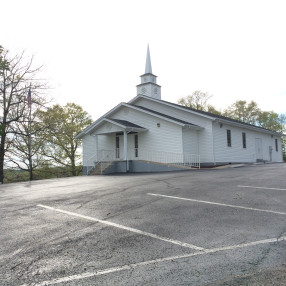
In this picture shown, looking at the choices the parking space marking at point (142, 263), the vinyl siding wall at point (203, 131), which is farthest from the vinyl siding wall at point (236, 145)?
the parking space marking at point (142, 263)

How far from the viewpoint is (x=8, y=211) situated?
5504 mm

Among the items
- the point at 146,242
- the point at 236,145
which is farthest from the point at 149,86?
the point at 146,242

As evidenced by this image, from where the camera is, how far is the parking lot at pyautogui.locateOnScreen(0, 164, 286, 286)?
8.23 feet

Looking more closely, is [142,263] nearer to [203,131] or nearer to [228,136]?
[203,131]

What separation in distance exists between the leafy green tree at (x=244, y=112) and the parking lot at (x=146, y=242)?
153 feet

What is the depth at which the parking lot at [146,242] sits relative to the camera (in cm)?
251

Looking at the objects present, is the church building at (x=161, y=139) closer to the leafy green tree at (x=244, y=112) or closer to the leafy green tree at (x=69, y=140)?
the leafy green tree at (x=69, y=140)

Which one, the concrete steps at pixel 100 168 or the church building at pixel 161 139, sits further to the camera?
the concrete steps at pixel 100 168

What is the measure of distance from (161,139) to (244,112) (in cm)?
3614

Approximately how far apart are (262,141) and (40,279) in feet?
90.6

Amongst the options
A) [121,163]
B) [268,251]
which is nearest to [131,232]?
[268,251]

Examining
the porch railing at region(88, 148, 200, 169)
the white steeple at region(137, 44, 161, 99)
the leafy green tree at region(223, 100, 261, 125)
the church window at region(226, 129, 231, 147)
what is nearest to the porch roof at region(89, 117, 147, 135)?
the porch railing at region(88, 148, 200, 169)

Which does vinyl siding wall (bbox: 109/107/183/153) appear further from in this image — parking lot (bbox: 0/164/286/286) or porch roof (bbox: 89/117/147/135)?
parking lot (bbox: 0/164/286/286)

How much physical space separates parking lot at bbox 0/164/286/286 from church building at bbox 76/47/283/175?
12.1 metres
